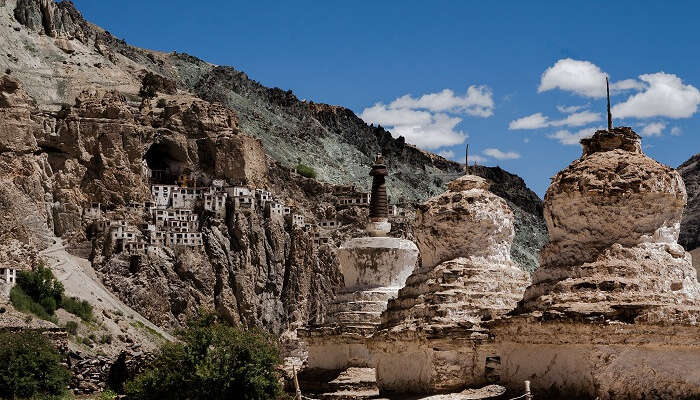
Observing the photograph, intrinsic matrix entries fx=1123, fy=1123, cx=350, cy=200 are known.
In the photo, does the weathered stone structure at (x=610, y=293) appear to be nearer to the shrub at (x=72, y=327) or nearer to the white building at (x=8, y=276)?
the shrub at (x=72, y=327)

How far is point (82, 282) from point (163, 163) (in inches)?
1042

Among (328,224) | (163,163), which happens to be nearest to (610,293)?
(328,224)

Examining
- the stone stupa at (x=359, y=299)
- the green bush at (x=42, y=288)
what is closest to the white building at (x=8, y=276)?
the green bush at (x=42, y=288)

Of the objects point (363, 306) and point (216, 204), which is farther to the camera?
point (216, 204)

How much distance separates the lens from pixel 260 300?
106 m

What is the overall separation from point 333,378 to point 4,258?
185 feet

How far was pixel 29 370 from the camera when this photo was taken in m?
38.8

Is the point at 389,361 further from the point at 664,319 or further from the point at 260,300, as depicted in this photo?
the point at 260,300

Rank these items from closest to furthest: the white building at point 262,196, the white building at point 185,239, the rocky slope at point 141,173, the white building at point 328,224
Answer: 1. the rocky slope at point 141,173
2. the white building at point 185,239
3. the white building at point 262,196
4. the white building at point 328,224

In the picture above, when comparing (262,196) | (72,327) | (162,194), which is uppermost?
(262,196)

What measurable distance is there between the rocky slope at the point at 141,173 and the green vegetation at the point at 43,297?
13.1m

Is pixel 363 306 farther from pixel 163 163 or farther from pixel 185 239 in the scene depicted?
pixel 163 163

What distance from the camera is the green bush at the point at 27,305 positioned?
233 feet

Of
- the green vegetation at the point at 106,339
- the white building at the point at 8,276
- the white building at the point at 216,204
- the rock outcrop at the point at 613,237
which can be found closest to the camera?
the rock outcrop at the point at 613,237
